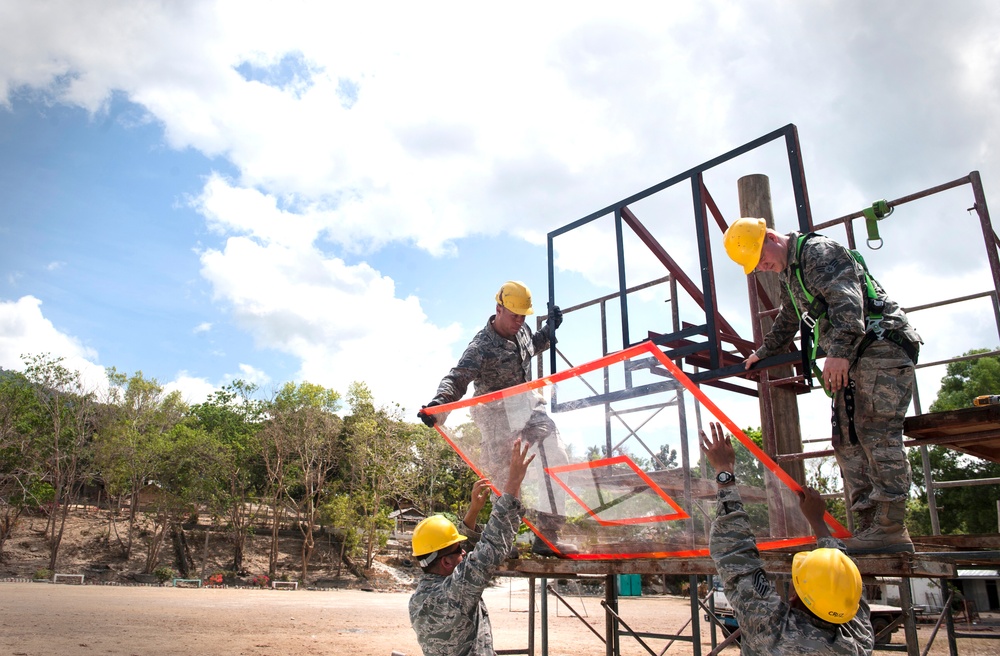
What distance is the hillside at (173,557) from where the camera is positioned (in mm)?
36469

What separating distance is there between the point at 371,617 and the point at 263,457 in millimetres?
23940

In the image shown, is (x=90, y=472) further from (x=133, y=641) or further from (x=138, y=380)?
(x=133, y=641)

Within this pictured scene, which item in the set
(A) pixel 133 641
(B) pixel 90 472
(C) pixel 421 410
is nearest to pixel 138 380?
(B) pixel 90 472

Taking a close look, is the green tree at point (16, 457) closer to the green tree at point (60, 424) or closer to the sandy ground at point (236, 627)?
the green tree at point (60, 424)

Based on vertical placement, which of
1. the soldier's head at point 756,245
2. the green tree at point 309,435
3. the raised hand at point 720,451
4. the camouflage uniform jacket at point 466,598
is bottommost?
the camouflage uniform jacket at point 466,598

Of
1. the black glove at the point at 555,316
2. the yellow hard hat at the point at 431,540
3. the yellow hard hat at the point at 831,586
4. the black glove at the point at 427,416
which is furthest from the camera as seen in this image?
the black glove at the point at 555,316

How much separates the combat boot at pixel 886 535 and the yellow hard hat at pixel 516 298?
9.92 feet

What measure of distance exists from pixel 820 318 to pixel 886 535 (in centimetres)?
131

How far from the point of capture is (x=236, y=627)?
53.9ft

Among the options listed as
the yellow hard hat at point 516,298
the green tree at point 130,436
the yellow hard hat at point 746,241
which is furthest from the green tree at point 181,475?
the yellow hard hat at point 746,241

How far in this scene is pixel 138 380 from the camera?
4484 cm

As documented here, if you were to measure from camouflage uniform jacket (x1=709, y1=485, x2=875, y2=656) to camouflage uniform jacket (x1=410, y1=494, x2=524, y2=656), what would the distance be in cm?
120

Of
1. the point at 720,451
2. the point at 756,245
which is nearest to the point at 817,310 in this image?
the point at 756,245

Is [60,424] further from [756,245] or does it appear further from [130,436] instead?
[756,245]
